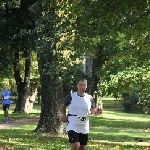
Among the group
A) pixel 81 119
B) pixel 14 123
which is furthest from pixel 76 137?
pixel 14 123

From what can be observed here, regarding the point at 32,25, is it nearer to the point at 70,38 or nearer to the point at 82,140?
the point at 70,38

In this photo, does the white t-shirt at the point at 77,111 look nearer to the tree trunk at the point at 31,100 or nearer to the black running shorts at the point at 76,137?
the black running shorts at the point at 76,137

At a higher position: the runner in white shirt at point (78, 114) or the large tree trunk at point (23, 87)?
the large tree trunk at point (23, 87)

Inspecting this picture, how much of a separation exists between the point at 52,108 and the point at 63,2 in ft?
16.0

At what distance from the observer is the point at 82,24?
1277cm

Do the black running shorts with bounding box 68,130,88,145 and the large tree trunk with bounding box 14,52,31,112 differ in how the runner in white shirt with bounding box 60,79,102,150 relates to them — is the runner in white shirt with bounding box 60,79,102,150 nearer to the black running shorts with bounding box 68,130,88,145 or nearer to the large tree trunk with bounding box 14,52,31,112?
the black running shorts with bounding box 68,130,88,145

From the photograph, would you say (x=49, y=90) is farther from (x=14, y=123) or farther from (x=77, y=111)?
(x=14, y=123)

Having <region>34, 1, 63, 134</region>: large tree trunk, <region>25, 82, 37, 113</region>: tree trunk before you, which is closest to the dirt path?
<region>34, 1, 63, 134</region>: large tree trunk

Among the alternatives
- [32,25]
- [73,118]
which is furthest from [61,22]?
[32,25]

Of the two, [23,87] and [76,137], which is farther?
[23,87]

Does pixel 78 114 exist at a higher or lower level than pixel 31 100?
lower

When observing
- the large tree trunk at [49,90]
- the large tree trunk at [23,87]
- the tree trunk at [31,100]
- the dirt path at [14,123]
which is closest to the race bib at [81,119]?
the large tree trunk at [49,90]

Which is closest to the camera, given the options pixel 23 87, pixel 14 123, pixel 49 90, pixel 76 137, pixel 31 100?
pixel 76 137

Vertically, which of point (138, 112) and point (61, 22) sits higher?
point (61, 22)
